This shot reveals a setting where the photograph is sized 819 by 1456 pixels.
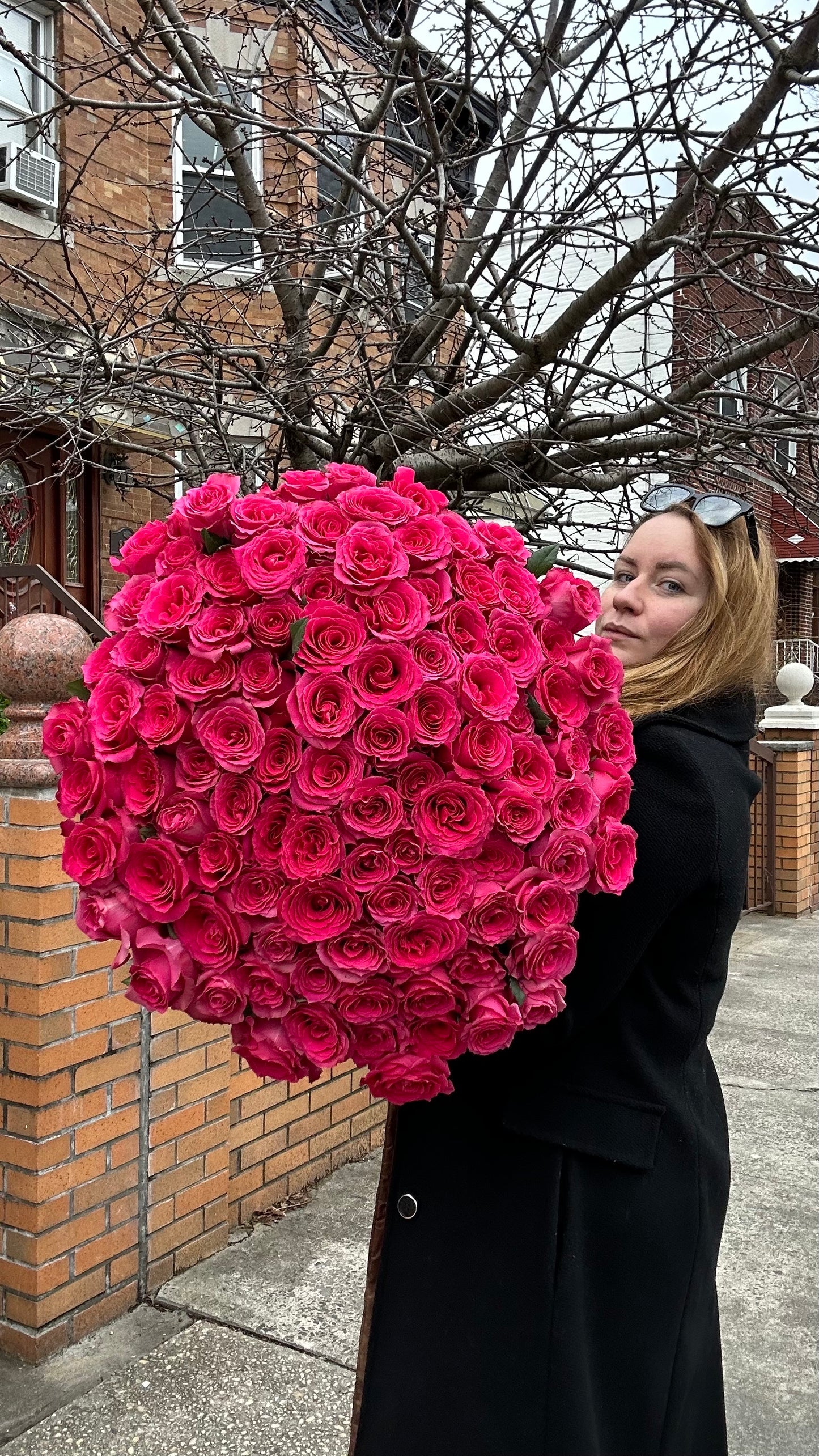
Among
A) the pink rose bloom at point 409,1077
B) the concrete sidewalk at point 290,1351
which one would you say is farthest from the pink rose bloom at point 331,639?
the concrete sidewalk at point 290,1351

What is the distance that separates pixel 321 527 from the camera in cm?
130

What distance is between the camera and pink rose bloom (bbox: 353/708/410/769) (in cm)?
116

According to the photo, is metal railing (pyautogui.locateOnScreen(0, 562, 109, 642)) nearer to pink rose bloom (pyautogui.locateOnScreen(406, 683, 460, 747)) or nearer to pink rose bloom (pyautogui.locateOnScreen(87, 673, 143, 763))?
pink rose bloom (pyautogui.locateOnScreen(87, 673, 143, 763))

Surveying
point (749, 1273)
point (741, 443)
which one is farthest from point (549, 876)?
point (741, 443)

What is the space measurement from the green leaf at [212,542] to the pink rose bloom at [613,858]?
0.59 metres

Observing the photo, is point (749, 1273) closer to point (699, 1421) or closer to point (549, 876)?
point (699, 1421)

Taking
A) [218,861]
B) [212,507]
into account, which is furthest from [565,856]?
[212,507]

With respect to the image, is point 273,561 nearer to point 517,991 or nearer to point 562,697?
point 562,697

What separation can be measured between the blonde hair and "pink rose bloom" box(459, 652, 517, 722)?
412 mm

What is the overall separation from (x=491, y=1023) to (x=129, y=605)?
68 cm

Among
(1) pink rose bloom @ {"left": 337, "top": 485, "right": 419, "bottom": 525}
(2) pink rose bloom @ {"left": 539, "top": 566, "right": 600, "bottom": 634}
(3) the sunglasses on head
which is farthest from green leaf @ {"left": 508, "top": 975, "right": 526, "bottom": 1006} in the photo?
(3) the sunglasses on head

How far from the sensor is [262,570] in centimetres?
125

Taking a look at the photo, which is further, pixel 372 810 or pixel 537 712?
pixel 537 712

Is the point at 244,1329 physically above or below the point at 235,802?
below
